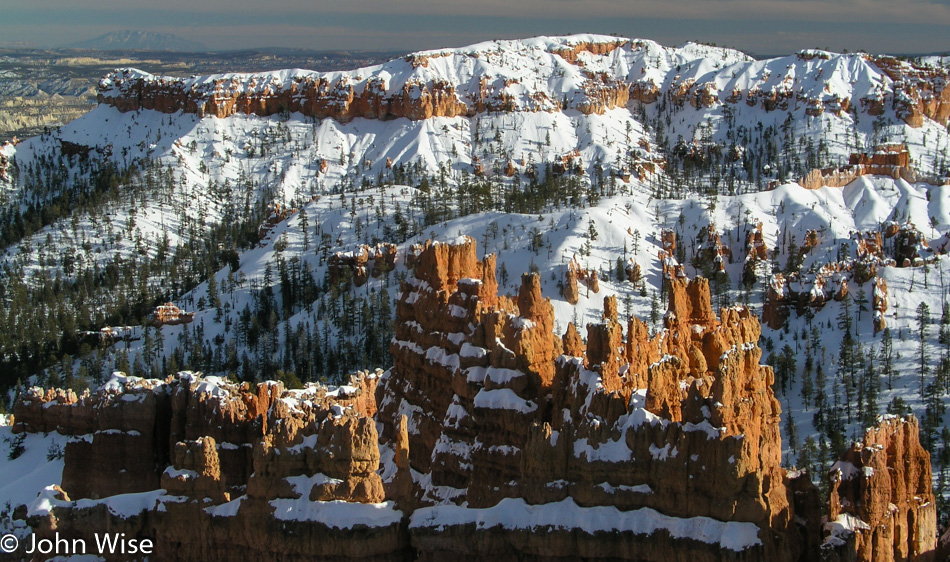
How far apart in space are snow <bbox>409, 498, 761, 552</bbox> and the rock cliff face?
7 cm

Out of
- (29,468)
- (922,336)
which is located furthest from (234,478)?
(922,336)

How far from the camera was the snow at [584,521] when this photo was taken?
3609 cm

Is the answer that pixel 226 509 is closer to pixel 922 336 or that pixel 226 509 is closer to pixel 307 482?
pixel 307 482

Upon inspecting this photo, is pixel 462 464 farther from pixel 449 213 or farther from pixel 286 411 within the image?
pixel 449 213

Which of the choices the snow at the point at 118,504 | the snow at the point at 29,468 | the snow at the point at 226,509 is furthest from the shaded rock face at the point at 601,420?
the snow at the point at 29,468

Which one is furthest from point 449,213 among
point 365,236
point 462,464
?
point 462,464

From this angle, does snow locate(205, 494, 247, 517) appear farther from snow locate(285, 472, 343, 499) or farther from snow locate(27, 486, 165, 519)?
snow locate(27, 486, 165, 519)

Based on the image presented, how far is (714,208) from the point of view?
18900cm

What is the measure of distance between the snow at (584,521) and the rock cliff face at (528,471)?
73mm

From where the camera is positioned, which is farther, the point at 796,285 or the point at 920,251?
the point at 920,251

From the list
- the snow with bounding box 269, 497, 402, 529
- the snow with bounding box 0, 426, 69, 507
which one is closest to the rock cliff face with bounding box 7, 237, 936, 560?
the snow with bounding box 269, 497, 402, 529

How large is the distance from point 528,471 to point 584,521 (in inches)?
120

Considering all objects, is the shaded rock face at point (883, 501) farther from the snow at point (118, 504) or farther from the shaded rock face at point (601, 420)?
the snow at point (118, 504)

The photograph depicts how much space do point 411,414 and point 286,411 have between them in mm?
18339
